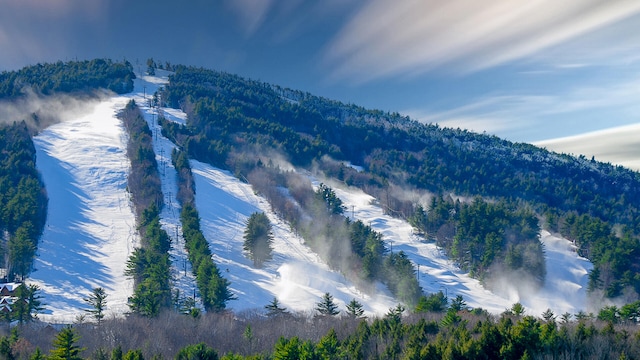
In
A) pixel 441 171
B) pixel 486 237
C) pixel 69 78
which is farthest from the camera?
pixel 69 78

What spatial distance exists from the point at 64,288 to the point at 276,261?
31.9 meters

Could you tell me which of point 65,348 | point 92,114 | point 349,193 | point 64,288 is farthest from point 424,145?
point 65,348

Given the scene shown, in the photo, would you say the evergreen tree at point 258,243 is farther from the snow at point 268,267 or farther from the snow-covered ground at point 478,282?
the snow-covered ground at point 478,282

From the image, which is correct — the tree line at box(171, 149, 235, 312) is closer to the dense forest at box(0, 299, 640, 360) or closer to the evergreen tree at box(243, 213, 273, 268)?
the dense forest at box(0, 299, 640, 360)

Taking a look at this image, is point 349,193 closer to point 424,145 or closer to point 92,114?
point 424,145

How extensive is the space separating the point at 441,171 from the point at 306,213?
64.2 metres

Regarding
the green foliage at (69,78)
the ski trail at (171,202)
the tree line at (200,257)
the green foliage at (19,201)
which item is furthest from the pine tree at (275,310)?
the green foliage at (69,78)

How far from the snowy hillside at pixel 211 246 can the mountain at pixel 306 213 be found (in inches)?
12.6

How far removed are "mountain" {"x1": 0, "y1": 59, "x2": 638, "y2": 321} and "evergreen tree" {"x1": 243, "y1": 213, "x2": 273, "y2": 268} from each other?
1502 millimetres

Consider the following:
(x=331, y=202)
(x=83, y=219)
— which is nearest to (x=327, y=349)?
(x=83, y=219)

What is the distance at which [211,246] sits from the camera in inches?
3469

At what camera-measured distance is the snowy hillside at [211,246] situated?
7412 centimetres

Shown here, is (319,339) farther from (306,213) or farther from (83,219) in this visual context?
(83,219)

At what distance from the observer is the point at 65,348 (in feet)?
113
